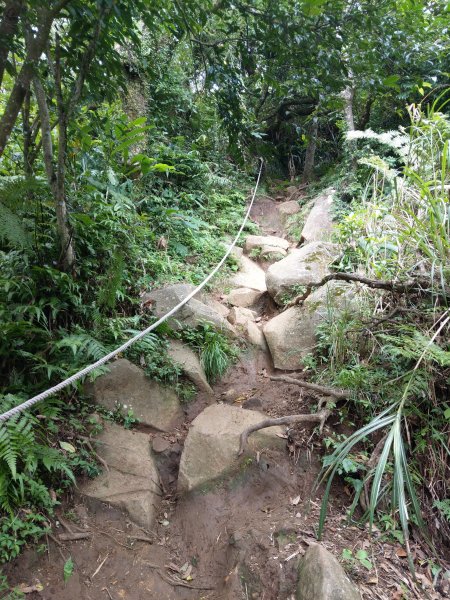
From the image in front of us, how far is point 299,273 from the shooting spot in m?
4.60

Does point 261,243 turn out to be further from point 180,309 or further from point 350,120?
point 350,120

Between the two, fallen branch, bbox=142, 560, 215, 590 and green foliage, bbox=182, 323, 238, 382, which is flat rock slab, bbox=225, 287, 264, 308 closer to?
green foliage, bbox=182, 323, 238, 382

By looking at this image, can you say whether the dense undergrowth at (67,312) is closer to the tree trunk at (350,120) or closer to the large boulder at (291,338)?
the large boulder at (291,338)

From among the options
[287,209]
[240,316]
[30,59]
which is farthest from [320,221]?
[30,59]

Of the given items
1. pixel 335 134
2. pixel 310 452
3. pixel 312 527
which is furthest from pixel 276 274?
pixel 335 134

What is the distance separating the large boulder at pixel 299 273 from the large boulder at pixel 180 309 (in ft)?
2.83

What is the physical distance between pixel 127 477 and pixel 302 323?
2133mm

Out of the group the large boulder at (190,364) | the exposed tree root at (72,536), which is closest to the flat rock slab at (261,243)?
the large boulder at (190,364)

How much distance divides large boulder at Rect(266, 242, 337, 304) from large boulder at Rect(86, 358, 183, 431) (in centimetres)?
190

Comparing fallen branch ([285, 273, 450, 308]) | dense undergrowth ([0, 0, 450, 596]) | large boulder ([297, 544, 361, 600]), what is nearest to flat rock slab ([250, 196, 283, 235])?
dense undergrowth ([0, 0, 450, 596])

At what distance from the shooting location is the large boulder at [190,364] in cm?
342

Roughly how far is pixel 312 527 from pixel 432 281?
170 cm

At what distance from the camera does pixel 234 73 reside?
2.57m

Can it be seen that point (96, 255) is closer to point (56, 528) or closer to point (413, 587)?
point (56, 528)
